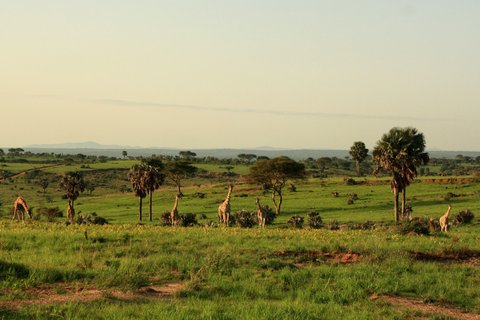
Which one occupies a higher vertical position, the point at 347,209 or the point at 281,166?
the point at 281,166

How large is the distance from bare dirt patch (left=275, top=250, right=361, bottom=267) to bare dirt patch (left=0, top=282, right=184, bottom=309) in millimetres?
5648

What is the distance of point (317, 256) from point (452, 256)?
5464 millimetres

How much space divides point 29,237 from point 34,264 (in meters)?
6.06

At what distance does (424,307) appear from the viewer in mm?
14336

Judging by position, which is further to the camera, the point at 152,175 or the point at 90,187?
the point at 90,187

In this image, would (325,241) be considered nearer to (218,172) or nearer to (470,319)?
(470,319)

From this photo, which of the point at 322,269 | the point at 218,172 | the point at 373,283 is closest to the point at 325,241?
the point at 322,269

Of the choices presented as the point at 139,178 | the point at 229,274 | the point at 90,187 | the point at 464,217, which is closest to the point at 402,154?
the point at 464,217

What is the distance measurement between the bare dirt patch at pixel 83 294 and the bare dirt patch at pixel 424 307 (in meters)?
5.79

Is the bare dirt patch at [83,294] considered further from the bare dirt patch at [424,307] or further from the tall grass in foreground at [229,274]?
the bare dirt patch at [424,307]

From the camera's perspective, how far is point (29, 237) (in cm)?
2306

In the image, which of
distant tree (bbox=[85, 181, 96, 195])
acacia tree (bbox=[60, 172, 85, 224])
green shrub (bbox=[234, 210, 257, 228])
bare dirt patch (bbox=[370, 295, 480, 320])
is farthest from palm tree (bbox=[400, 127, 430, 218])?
distant tree (bbox=[85, 181, 96, 195])

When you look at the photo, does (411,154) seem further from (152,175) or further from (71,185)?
(71,185)

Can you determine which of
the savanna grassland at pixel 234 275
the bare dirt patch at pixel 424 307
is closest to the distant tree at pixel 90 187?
the savanna grassland at pixel 234 275
